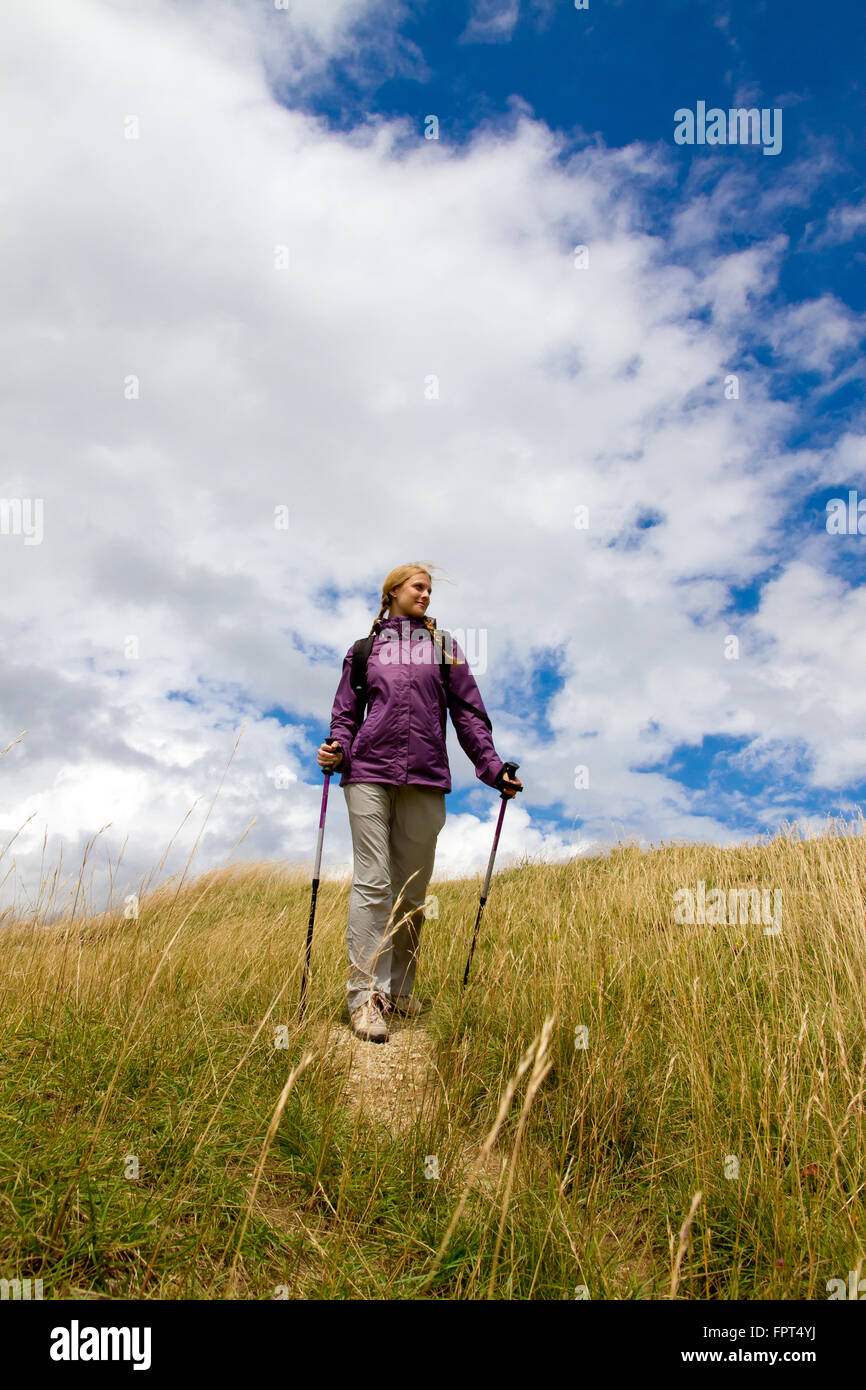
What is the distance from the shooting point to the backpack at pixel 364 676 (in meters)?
4.93

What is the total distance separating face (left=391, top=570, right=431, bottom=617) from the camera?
16.5 feet

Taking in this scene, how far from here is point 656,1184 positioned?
2744mm

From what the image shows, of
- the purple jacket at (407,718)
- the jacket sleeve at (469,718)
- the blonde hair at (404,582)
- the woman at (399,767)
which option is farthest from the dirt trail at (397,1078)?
the blonde hair at (404,582)

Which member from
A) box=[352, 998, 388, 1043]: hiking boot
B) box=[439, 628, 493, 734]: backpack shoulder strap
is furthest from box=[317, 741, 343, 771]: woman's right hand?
box=[352, 998, 388, 1043]: hiking boot

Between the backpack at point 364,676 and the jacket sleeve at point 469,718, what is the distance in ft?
0.04

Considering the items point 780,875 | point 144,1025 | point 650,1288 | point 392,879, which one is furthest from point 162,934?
point 780,875

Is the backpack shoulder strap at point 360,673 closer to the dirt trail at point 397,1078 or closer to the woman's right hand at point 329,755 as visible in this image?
the woman's right hand at point 329,755

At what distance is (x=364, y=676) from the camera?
4.96m

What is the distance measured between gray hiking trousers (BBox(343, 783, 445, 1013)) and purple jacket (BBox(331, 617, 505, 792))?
5.3 inches

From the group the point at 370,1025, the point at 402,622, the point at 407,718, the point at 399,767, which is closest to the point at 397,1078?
the point at 370,1025

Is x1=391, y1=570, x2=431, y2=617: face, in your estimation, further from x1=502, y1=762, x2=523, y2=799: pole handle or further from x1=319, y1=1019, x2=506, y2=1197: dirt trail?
x1=319, y1=1019, x2=506, y2=1197: dirt trail

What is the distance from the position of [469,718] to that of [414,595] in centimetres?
93

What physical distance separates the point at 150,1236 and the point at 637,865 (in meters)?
7.34

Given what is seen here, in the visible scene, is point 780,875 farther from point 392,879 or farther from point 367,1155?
point 367,1155
